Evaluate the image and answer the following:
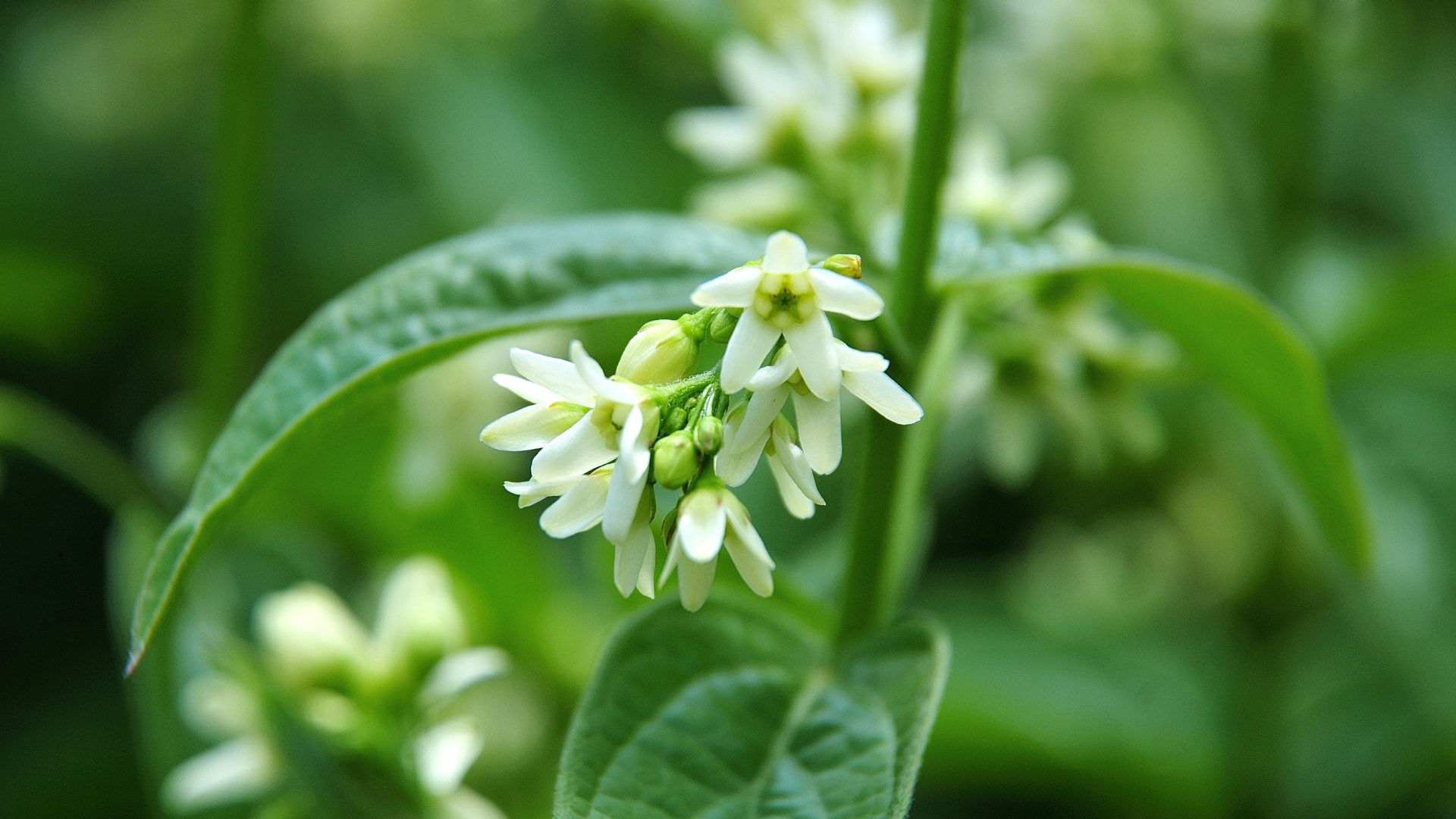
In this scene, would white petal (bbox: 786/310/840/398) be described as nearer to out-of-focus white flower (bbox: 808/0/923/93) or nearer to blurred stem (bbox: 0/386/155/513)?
out-of-focus white flower (bbox: 808/0/923/93)

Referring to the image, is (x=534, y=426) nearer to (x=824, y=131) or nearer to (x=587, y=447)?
(x=587, y=447)

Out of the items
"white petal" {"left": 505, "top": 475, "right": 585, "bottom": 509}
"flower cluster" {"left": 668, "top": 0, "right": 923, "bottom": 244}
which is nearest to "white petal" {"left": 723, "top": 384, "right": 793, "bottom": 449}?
"white petal" {"left": 505, "top": 475, "right": 585, "bottom": 509}

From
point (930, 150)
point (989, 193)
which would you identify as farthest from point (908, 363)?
point (989, 193)

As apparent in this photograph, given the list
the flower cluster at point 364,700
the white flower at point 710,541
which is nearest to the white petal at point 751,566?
the white flower at point 710,541

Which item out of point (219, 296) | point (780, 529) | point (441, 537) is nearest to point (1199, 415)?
point (780, 529)

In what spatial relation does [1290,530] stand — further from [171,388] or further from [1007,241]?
[171,388]

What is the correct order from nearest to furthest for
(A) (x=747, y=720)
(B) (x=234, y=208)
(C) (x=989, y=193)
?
1. (A) (x=747, y=720)
2. (C) (x=989, y=193)
3. (B) (x=234, y=208)
